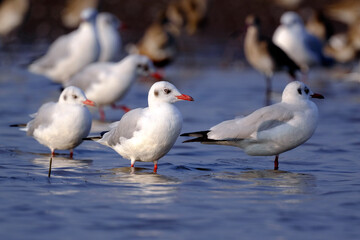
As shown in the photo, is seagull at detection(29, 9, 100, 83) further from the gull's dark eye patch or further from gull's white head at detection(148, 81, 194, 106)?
gull's white head at detection(148, 81, 194, 106)

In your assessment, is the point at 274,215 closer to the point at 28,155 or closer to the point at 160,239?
the point at 160,239

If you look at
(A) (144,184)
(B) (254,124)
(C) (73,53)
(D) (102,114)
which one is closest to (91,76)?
(D) (102,114)

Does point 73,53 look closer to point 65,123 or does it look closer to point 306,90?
point 65,123

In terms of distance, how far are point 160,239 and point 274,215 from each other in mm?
1006

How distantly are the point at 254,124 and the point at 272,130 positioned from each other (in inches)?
8.2

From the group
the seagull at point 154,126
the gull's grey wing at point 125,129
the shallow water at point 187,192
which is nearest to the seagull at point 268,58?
the shallow water at point 187,192

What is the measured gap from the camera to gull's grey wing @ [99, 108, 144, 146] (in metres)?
7.14

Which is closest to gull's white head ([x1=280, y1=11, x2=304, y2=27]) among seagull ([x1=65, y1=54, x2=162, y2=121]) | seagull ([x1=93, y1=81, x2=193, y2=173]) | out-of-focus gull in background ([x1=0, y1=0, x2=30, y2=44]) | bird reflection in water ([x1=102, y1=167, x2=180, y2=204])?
seagull ([x1=65, y1=54, x2=162, y2=121])

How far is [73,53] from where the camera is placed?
13.8 m

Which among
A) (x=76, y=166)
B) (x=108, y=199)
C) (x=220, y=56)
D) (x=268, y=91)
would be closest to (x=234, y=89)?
(x=268, y=91)

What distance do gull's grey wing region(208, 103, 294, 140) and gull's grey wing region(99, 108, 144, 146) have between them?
0.78 meters

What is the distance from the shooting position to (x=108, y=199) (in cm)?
595

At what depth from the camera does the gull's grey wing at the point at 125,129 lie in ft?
23.4

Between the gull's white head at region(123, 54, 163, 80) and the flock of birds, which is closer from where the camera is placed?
the flock of birds
